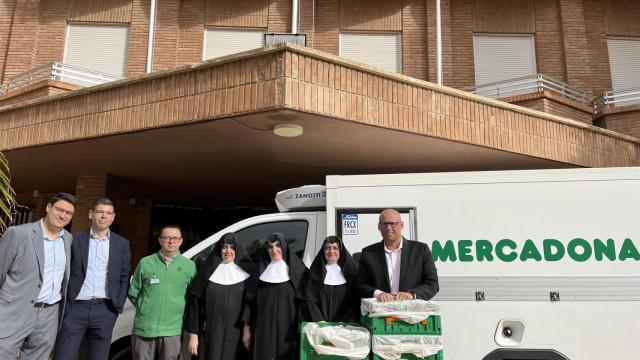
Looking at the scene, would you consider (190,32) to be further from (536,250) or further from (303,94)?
(536,250)

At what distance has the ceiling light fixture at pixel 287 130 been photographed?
637 cm

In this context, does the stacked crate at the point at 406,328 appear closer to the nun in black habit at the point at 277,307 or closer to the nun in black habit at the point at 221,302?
the nun in black habit at the point at 277,307

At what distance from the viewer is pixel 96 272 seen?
418cm

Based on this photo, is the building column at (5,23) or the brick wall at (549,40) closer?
the brick wall at (549,40)

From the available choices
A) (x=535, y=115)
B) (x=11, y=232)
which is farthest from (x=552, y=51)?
(x=11, y=232)

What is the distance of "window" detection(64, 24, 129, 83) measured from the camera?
11531mm

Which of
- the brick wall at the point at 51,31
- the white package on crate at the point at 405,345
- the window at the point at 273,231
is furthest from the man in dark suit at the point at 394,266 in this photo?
the brick wall at the point at 51,31

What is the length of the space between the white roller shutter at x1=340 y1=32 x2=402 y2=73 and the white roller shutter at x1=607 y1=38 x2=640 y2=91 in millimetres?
5427

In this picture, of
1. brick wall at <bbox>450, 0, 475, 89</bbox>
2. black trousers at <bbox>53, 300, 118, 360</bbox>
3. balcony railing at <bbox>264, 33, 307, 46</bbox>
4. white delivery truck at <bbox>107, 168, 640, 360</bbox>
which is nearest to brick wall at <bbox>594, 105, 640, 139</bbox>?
brick wall at <bbox>450, 0, 475, 89</bbox>

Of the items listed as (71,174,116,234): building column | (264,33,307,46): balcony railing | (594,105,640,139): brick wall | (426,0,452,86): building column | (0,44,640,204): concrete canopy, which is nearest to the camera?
(0,44,640,204): concrete canopy

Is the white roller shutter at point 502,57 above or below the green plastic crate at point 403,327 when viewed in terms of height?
above

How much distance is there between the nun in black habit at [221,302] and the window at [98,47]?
28.6ft

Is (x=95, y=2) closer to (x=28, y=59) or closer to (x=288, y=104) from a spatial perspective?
(x=28, y=59)

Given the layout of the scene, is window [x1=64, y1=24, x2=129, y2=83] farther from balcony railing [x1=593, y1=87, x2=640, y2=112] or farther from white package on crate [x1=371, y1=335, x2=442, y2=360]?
balcony railing [x1=593, y1=87, x2=640, y2=112]
